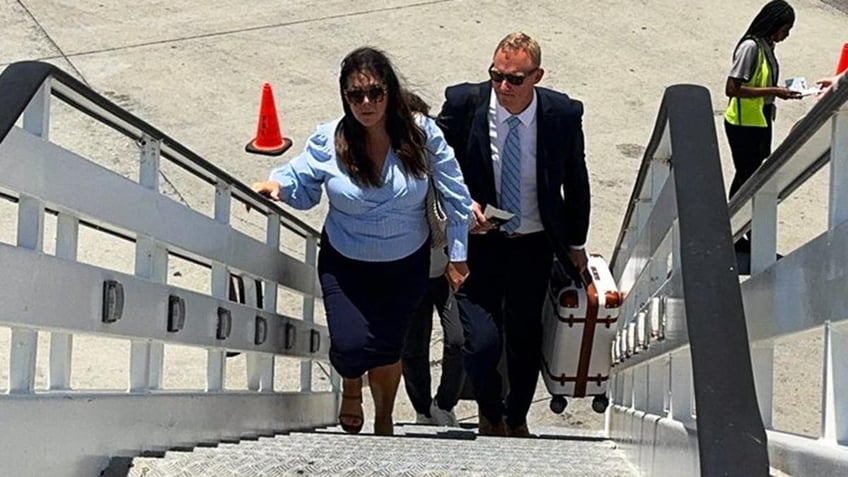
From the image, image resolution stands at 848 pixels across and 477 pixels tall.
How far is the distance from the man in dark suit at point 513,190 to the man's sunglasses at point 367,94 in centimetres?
60

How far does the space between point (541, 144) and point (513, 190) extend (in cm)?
23

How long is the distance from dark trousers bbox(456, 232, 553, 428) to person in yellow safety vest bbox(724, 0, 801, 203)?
2.45 m

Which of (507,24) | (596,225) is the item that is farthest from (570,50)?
(596,225)

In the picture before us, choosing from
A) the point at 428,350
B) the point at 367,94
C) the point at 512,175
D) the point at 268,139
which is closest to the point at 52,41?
the point at 268,139

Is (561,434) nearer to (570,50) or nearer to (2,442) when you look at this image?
(2,442)

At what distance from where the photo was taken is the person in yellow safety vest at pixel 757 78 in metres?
7.80

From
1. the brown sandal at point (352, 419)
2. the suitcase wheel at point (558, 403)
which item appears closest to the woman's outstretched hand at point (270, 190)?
the brown sandal at point (352, 419)

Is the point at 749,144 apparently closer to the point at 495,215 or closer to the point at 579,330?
the point at 579,330

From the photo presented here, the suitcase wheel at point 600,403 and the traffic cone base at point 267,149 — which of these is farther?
the traffic cone base at point 267,149

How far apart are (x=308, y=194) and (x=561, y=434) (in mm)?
2964

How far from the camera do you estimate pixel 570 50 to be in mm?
13023

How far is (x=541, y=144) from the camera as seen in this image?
5309 mm

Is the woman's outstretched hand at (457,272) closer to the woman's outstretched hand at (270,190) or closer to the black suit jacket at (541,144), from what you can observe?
the black suit jacket at (541,144)

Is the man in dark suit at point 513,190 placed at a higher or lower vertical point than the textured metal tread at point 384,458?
higher
